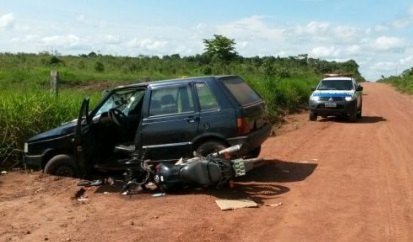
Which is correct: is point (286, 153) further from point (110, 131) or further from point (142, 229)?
point (142, 229)

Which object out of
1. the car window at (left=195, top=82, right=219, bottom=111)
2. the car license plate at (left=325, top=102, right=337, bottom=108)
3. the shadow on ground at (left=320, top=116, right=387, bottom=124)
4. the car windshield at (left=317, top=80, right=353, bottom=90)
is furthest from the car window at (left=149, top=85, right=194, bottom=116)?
the car windshield at (left=317, top=80, right=353, bottom=90)

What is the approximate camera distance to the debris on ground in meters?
7.50

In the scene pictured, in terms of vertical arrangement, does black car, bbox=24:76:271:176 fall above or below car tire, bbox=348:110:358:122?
above

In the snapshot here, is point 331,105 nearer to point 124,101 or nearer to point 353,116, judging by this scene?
point 353,116

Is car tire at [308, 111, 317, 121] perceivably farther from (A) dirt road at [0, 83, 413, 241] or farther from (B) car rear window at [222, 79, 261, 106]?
(B) car rear window at [222, 79, 261, 106]

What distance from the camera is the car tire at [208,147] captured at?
8.95 meters

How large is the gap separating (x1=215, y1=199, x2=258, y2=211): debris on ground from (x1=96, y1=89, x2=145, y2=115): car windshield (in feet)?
9.41

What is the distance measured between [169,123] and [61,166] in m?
2.16

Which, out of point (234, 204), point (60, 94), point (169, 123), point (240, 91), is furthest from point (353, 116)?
point (234, 204)

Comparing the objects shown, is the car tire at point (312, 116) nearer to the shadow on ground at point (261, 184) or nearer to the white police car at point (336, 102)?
the white police car at point (336, 102)

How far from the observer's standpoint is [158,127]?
30.2 ft

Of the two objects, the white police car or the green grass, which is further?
the white police car

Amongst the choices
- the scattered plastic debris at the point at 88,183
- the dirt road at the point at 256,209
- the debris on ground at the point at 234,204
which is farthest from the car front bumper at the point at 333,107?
the debris on ground at the point at 234,204

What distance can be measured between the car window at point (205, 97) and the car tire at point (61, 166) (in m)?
2.52
